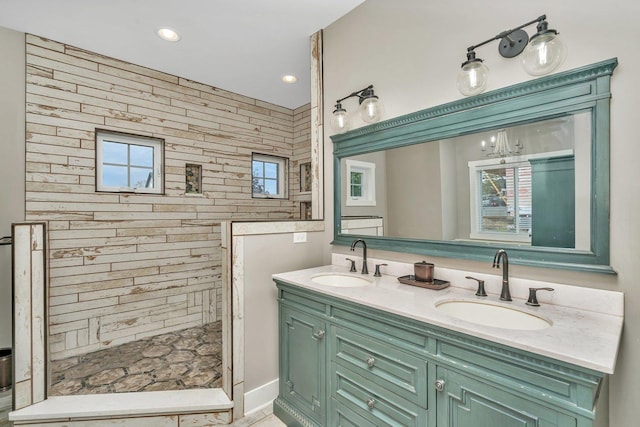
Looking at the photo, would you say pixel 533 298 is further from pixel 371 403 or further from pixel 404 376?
pixel 371 403

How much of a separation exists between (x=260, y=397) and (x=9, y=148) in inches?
113

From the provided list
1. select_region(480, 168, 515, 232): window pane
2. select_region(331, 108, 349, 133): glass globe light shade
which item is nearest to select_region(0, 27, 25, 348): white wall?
select_region(331, 108, 349, 133): glass globe light shade

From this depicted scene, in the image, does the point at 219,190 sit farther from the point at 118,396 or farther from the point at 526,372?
the point at 526,372

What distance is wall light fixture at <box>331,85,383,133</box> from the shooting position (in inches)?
79.9

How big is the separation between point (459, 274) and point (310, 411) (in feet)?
3.97

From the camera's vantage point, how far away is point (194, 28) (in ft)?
8.12

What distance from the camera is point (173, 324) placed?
3254 mm

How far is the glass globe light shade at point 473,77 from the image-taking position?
1.47m

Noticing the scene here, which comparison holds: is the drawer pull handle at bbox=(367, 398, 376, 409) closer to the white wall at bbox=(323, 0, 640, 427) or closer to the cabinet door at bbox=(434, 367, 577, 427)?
the cabinet door at bbox=(434, 367, 577, 427)

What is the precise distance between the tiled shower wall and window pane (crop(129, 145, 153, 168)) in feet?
0.59

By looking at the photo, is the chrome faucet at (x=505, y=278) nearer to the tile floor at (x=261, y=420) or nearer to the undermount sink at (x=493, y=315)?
the undermount sink at (x=493, y=315)

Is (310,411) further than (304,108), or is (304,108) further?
(304,108)

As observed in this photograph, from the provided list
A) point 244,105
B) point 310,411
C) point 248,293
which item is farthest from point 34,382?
point 244,105

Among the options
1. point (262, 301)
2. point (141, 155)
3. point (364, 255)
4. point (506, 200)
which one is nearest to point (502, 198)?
point (506, 200)
